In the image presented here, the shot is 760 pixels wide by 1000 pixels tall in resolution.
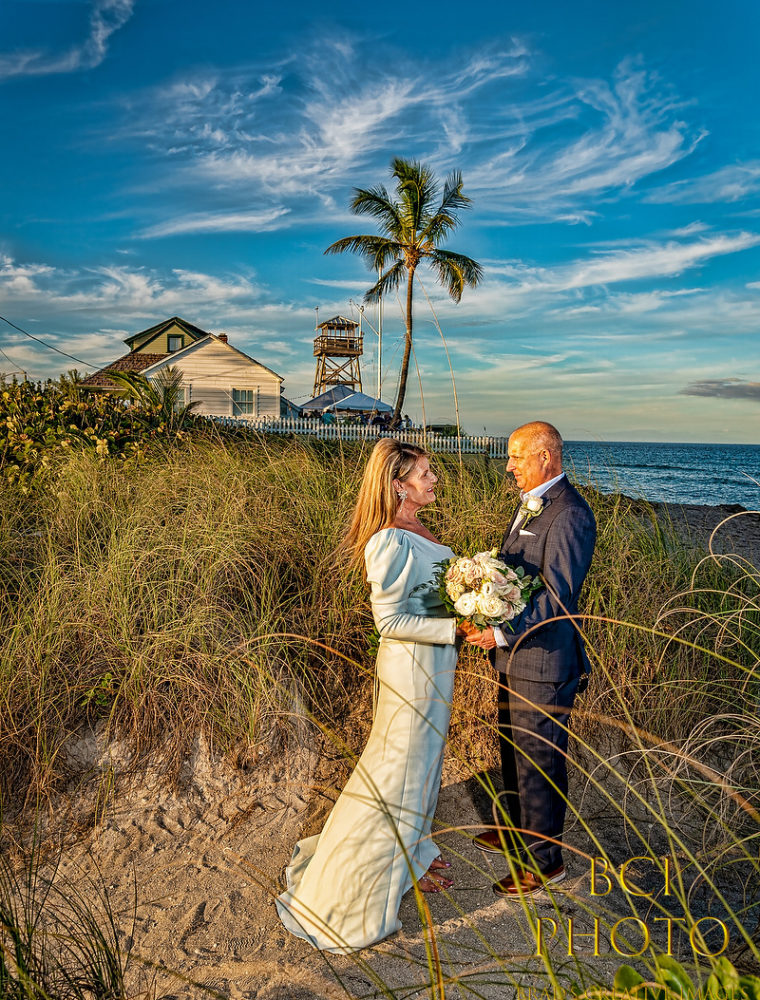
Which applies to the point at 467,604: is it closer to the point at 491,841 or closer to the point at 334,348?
the point at 491,841

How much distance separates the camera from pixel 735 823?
4000 mm

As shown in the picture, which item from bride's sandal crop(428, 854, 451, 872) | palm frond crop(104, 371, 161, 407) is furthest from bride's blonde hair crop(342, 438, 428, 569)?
palm frond crop(104, 371, 161, 407)

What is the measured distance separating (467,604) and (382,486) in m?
0.72

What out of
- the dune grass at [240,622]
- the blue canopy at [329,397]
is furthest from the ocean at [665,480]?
the blue canopy at [329,397]

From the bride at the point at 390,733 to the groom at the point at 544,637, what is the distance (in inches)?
11.9

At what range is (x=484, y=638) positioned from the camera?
349cm

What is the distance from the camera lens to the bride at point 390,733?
131 inches

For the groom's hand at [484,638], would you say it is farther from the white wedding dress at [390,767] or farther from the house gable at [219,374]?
the house gable at [219,374]

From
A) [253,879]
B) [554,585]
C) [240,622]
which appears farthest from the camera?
[240,622]

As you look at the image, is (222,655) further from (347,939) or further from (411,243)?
(411,243)

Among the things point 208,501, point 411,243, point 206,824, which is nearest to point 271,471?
point 208,501

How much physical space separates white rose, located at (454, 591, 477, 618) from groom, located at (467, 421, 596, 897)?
0.32 m

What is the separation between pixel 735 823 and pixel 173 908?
2932 mm

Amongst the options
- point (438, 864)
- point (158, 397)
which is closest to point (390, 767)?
point (438, 864)
